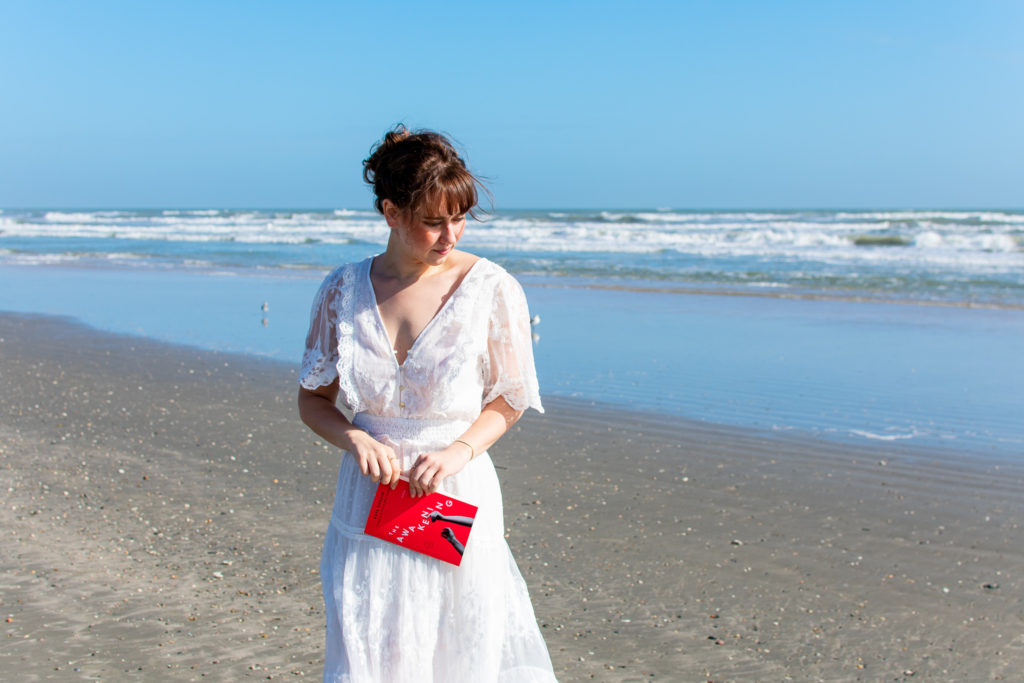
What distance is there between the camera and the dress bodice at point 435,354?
80.5 inches

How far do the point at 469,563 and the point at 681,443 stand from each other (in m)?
4.69

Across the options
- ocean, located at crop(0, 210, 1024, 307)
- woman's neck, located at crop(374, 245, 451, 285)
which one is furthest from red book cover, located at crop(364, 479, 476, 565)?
ocean, located at crop(0, 210, 1024, 307)

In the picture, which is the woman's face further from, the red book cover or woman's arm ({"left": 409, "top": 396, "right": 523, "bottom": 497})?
the red book cover

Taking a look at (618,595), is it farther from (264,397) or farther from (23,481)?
(264,397)

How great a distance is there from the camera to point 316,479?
5.64 meters

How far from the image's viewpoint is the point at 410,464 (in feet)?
6.79

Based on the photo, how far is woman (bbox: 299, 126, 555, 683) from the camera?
6.68 ft

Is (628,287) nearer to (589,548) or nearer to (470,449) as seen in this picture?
(589,548)

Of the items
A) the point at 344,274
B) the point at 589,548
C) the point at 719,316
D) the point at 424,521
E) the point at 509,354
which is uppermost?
the point at 344,274

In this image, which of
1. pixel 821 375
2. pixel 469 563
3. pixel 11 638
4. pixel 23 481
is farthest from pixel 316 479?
pixel 821 375

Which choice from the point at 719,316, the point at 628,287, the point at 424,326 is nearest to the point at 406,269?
the point at 424,326

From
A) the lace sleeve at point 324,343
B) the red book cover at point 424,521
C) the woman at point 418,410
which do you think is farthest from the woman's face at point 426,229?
the red book cover at point 424,521

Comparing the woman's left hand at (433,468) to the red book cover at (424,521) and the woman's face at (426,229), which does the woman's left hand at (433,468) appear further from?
the woman's face at (426,229)

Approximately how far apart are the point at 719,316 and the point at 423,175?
39.7 feet
